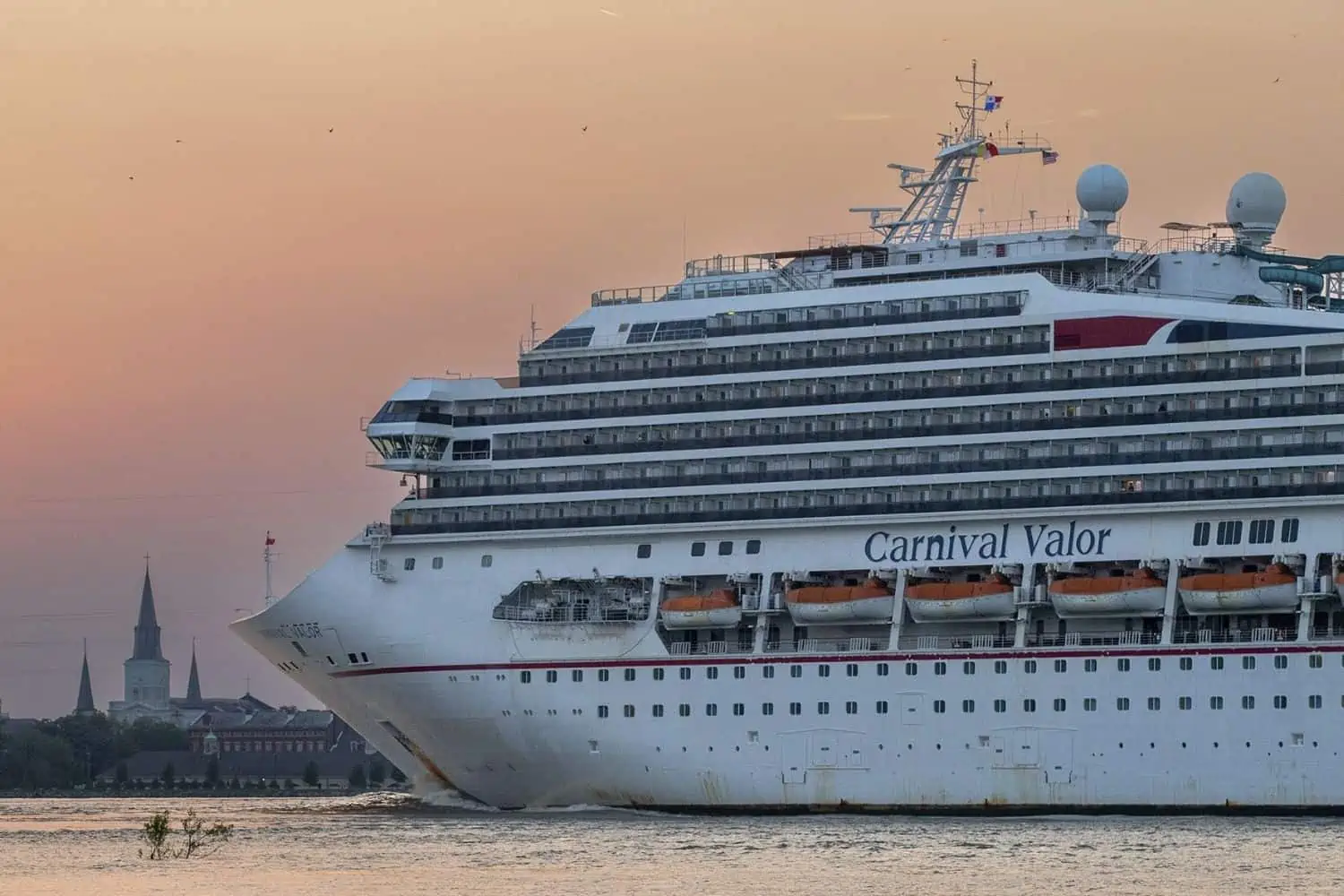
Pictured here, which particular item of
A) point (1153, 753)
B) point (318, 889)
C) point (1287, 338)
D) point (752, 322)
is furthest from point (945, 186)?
point (318, 889)

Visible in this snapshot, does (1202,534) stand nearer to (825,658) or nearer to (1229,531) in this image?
(1229,531)

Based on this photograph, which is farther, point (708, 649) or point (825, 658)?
point (708, 649)

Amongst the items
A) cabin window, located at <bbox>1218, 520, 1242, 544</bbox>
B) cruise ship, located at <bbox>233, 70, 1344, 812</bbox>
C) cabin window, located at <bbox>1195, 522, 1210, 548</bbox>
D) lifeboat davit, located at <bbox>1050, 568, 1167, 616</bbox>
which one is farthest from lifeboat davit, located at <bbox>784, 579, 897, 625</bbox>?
cabin window, located at <bbox>1218, 520, 1242, 544</bbox>

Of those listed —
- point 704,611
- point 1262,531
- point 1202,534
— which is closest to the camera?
point 1262,531

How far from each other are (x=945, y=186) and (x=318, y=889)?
1173 inches

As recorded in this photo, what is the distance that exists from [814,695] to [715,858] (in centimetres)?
929

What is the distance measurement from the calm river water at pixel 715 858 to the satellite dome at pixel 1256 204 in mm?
17534

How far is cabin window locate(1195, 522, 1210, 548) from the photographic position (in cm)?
6806

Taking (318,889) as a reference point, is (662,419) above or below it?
above

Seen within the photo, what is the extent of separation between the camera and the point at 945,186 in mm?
78500

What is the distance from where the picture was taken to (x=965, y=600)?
2731 inches

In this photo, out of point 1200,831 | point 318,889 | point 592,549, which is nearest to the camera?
point 318,889

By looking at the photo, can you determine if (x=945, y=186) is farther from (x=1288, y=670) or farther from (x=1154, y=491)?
(x=1288, y=670)

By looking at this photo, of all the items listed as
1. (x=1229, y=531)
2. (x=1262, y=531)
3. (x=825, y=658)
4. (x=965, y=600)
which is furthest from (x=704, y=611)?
(x=1262, y=531)
